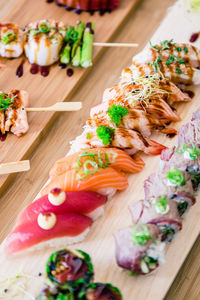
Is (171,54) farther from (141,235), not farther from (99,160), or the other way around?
(141,235)

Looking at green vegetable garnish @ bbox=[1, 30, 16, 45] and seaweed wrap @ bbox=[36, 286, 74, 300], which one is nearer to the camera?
seaweed wrap @ bbox=[36, 286, 74, 300]

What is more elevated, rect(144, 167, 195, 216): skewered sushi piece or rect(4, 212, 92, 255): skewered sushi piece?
rect(144, 167, 195, 216): skewered sushi piece

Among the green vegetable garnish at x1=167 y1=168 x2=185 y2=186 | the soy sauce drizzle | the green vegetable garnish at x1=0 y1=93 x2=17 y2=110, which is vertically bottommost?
the green vegetable garnish at x1=0 y1=93 x2=17 y2=110

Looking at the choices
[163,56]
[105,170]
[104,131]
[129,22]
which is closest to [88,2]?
[129,22]

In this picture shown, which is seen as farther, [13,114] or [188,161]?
[13,114]

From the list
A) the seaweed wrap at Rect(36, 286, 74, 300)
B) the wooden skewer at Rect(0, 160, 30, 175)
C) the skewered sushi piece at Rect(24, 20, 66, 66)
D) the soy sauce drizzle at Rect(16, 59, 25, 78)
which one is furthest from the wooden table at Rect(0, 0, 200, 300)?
the seaweed wrap at Rect(36, 286, 74, 300)

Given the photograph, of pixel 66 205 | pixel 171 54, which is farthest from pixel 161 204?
pixel 171 54

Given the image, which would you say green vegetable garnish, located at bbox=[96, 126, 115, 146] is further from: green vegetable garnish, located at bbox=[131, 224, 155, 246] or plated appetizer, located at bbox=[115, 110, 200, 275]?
→ green vegetable garnish, located at bbox=[131, 224, 155, 246]
